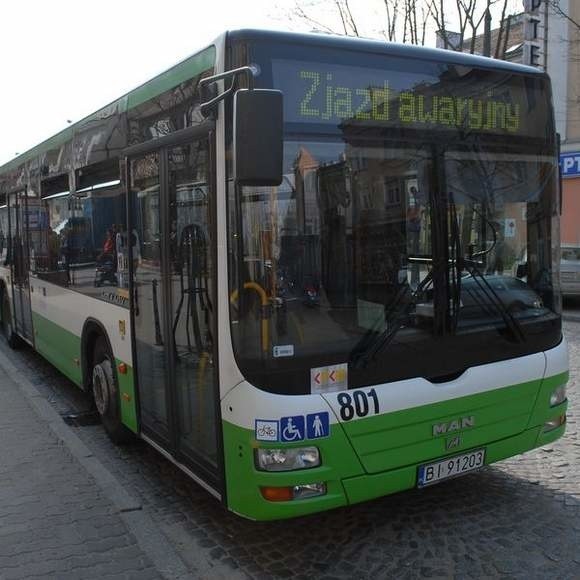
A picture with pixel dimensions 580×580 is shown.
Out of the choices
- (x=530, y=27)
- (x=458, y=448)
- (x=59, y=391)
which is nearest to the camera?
(x=458, y=448)

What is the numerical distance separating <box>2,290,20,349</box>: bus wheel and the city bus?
655 cm

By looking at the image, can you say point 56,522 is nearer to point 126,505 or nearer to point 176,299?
point 126,505

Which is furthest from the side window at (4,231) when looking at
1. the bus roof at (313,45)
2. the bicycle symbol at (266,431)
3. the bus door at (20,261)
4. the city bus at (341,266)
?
the bicycle symbol at (266,431)

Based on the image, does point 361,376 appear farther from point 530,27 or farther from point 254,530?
point 530,27

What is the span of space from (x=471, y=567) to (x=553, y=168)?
250 cm

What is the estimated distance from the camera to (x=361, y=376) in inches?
132

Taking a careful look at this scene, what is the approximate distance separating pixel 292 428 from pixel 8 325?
8.56m

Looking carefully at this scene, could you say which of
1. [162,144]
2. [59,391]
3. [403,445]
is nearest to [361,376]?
[403,445]

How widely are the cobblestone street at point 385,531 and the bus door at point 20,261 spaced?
4.00 metres

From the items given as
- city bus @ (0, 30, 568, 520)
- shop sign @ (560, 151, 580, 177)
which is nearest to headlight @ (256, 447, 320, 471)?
city bus @ (0, 30, 568, 520)

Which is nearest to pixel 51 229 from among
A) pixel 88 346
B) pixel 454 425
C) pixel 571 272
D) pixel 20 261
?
pixel 88 346

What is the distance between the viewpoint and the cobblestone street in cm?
348

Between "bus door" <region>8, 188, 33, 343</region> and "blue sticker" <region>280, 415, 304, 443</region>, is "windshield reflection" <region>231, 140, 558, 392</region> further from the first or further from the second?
"bus door" <region>8, 188, 33, 343</region>

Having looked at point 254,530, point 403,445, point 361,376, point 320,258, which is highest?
point 320,258
